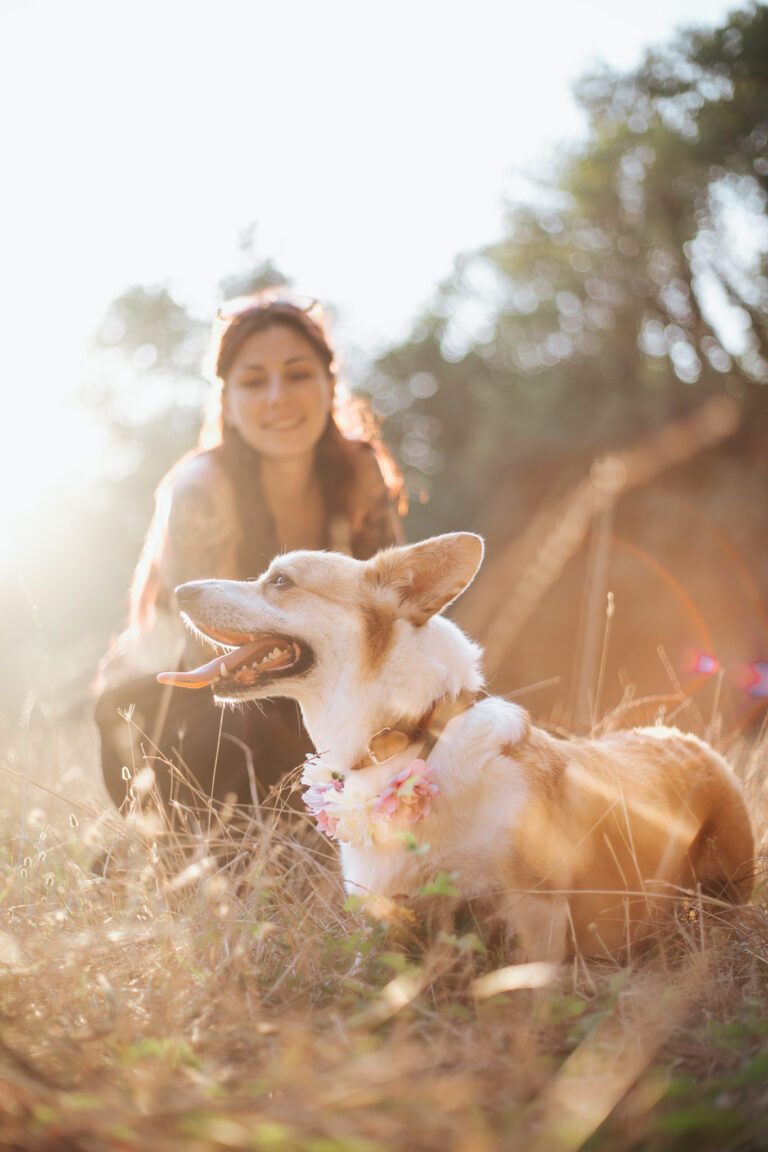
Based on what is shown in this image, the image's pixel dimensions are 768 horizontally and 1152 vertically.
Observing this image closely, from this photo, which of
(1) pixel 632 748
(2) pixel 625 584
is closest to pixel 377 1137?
(1) pixel 632 748

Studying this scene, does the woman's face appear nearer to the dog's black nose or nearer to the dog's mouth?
the dog's black nose

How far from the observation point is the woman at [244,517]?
161 inches

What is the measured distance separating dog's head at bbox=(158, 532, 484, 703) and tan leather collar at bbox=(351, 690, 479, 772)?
0.20m

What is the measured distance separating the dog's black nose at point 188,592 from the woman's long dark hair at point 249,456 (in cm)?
136

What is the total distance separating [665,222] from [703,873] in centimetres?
1490

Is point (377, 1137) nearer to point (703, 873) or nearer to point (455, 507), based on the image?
point (703, 873)

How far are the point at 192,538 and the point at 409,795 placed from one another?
2225 millimetres

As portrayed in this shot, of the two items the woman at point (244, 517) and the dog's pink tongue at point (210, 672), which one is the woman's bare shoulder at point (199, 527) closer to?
the woman at point (244, 517)

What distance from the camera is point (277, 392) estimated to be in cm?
452

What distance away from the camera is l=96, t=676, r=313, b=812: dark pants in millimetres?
3982

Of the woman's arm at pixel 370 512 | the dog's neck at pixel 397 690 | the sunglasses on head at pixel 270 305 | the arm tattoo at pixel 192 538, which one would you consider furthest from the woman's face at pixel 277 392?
the dog's neck at pixel 397 690

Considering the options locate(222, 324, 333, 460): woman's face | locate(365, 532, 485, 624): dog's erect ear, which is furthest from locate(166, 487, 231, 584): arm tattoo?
locate(365, 532, 485, 624): dog's erect ear

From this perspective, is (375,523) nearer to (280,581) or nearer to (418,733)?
(280,581)

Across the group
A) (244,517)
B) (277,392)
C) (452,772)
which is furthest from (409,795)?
(277,392)
